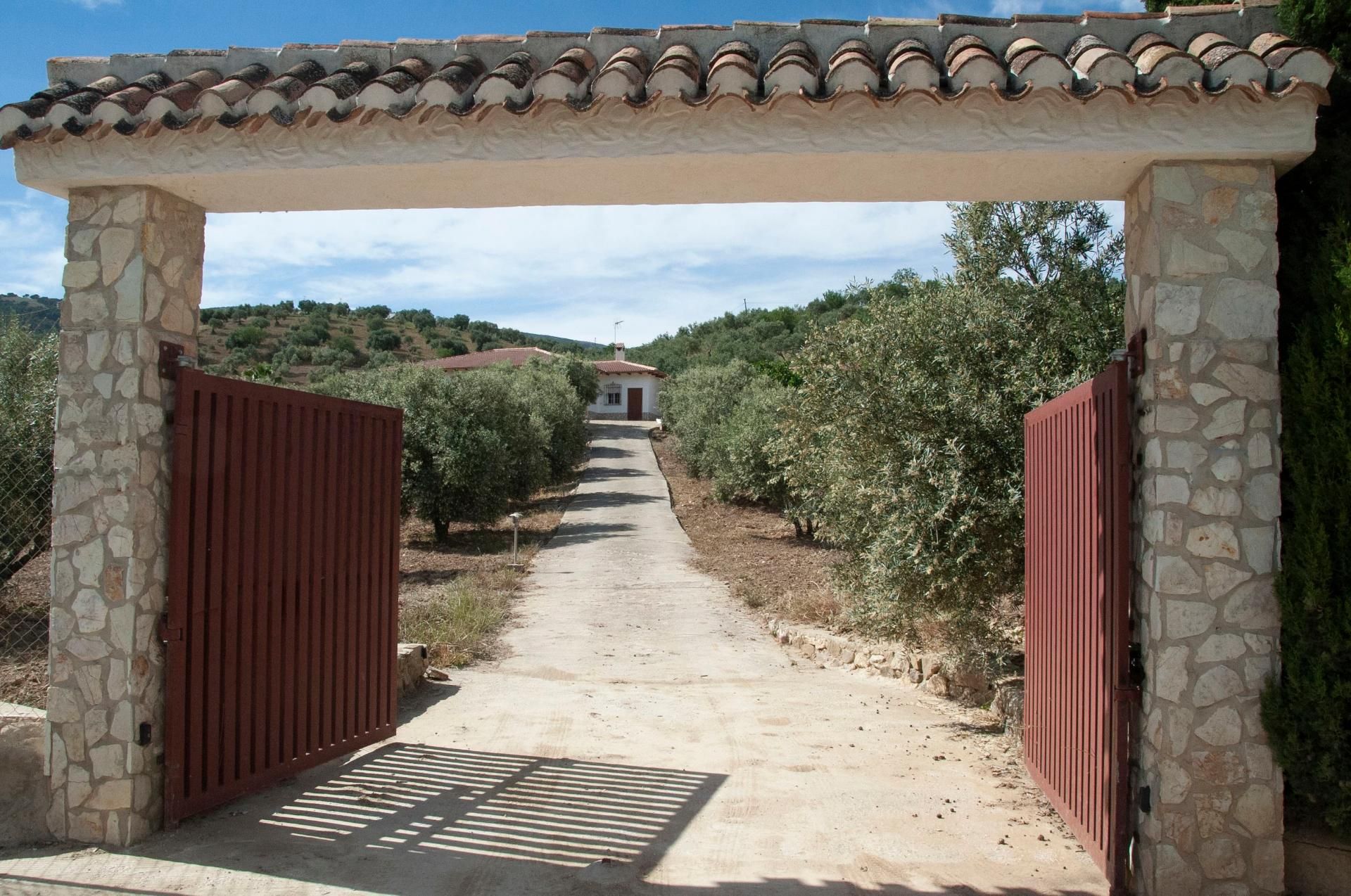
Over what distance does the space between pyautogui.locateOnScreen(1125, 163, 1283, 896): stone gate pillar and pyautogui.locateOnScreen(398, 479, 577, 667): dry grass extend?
6707 millimetres

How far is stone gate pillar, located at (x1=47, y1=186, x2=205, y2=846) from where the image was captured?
423 centimetres

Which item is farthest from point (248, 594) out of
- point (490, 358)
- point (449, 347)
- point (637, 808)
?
point (449, 347)

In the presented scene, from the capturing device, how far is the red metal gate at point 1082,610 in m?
3.83

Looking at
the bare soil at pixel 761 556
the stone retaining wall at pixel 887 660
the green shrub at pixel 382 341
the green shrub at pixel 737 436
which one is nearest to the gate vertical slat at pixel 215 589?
the stone retaining wall at pixel 887 660

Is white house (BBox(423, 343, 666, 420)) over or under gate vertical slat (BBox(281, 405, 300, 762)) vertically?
over

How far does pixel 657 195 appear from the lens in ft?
14.8

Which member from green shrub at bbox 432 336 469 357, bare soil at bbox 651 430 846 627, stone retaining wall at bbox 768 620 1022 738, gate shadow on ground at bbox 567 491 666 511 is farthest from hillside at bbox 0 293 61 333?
green shrub at bbox 432 336 469 357

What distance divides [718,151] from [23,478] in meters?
7.14

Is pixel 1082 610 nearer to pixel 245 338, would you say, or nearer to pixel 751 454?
pixel 751 454

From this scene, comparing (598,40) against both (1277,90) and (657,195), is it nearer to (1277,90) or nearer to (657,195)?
(657,195)

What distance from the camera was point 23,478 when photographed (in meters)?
8.04

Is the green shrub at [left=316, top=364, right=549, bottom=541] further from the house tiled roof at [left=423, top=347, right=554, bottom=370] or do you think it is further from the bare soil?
the house tiled roof at [left=423, top=347, right=554, bottom=370]

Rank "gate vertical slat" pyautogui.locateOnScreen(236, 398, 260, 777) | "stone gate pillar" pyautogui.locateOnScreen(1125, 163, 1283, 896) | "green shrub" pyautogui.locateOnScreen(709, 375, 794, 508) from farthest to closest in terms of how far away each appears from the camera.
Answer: "green shrub" pyautogui.locateOnScreen(709, 375, 794, 508) → "gate vertical slat" pyautogui.locateOnScreen(236, 398, 260, 777) → "stone gate pillar" pyautogui.locateOnScreen(1125, 163, 1283, 896)

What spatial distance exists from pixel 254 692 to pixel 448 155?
276 cm
